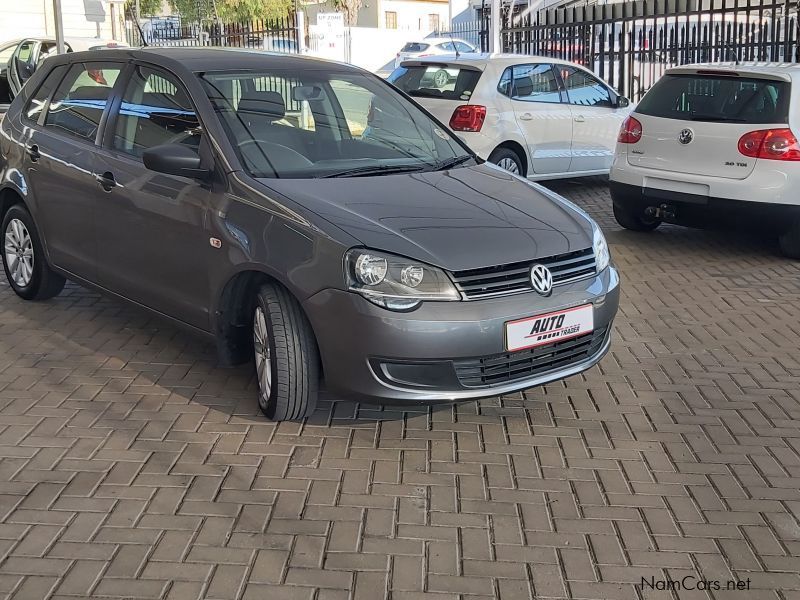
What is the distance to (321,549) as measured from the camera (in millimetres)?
3520

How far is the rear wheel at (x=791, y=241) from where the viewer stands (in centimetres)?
790

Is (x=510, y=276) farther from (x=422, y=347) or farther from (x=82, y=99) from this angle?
(x=82, y=99)

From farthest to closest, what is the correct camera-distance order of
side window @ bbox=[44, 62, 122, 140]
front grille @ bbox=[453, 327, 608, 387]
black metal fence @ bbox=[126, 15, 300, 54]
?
1. black metal fence @ bbox=[126, 15, 300, 54]
2. side window @ bbox=[44, 62, 122, 140]
3. front grille @ bbox=[453, 327, 608, 387]

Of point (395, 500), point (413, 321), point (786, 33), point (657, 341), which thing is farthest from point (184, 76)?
point (786, 33)

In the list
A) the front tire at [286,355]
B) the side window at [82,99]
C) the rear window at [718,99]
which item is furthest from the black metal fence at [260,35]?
the front tire at [286,355]

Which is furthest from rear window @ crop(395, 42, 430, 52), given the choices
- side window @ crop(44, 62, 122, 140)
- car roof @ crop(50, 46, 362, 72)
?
car roof @ crop(50, 46, 362, 72)

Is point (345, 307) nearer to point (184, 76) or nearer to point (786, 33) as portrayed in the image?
point (184, 76)

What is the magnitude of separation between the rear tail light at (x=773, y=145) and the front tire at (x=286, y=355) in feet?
15.7

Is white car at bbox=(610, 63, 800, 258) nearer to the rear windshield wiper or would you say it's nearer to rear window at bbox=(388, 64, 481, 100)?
the rear windshield wiper

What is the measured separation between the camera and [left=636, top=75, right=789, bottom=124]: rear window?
7828 millimetres

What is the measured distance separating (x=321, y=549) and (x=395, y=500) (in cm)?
47

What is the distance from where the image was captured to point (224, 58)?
5.41 metres

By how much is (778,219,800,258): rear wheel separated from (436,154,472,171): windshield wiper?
11.6 ft

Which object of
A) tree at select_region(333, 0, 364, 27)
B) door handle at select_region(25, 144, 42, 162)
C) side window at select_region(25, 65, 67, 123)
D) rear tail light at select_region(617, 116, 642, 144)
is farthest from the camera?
tree at select_region(333, 0, 364, 27)
